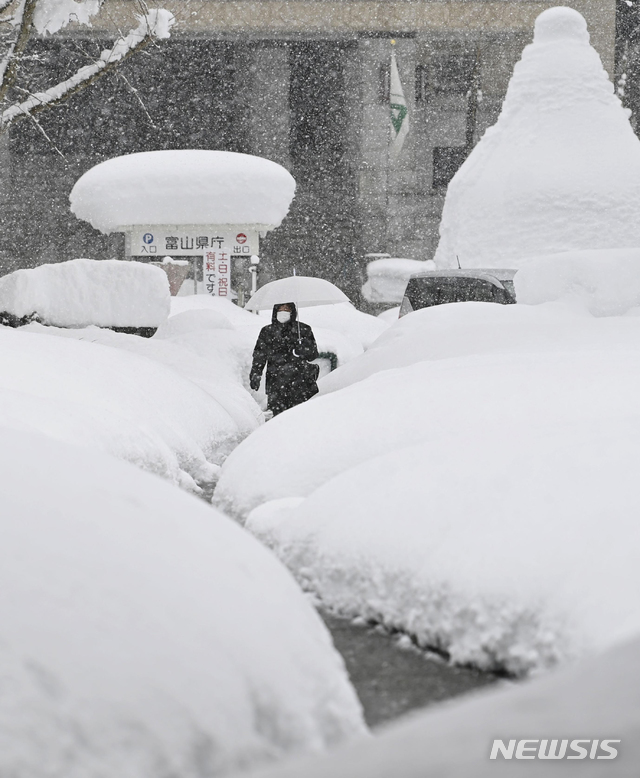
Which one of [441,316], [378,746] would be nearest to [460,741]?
[378,746]

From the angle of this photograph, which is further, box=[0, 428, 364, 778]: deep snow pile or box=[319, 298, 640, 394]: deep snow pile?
box=[319, 298, 640, 394]: deep snow pile

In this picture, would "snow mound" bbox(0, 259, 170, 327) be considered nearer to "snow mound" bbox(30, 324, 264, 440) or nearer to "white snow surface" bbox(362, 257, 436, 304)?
"snow mound" bbox(30, 324, 264, 440)

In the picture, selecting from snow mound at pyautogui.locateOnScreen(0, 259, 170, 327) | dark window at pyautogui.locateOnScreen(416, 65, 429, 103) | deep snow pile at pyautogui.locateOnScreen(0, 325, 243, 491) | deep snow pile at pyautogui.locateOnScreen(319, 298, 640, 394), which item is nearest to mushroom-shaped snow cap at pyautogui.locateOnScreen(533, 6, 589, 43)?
dark window at pyautogui.locateOnScreen(416, 65, 429, 103)

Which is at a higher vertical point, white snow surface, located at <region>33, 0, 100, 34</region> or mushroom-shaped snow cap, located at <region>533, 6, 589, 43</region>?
mushroom-shaped snow cap, located at <region>533, 6, 589, 43</region>

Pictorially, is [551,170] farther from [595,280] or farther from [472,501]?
[472,501]

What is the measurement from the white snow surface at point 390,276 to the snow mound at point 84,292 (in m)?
10.00

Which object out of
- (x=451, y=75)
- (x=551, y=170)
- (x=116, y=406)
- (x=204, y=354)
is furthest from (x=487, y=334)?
(x=451, y=75)

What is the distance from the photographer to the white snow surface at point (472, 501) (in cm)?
303

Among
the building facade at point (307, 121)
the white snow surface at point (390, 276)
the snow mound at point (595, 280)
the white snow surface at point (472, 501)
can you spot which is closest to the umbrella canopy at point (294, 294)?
the snow mound at point (595, 280)

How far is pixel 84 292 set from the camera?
1075 cm

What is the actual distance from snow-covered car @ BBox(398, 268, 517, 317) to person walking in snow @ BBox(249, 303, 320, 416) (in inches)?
156

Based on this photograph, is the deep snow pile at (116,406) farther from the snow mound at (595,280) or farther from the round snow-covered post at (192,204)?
the round snow-covered post at (192,204)

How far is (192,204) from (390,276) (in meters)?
6.94

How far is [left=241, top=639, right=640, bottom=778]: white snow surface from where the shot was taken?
3.47 ft
